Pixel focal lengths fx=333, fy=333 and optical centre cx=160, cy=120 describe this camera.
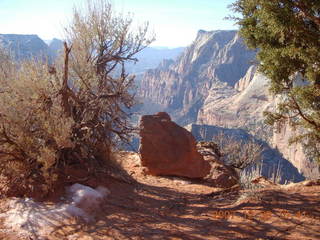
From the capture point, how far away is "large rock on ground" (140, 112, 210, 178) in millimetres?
10859

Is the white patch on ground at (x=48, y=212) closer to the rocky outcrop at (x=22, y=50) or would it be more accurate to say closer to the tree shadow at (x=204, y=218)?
the tree shadow at (x=204, y=218)

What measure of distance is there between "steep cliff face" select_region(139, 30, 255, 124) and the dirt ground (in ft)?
426

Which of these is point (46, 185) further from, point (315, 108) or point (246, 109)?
point (246, 109)

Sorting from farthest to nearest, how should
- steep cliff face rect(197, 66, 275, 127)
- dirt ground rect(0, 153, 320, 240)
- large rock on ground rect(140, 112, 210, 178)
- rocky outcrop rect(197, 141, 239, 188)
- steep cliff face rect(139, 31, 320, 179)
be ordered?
steep cliff face rect(139, 31, 320, 179) < steep cliff face rect(197, 66, 275, 127) < rocky outcrop rect(197, 141, 239, 188) < large rock on ground rect(140, 112, 210, 178) < dirt ground rect(0, 153, 320, 240)

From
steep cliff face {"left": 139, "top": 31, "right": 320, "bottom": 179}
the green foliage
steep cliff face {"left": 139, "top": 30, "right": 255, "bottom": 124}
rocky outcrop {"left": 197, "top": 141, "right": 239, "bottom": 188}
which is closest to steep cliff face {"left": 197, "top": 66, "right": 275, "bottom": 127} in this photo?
steep cliff face {"left": 139, "top": 31, "right": 320, "bottom": 179}

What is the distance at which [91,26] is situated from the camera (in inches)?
337

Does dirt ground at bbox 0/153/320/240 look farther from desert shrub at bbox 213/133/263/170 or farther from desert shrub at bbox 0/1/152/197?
desert shrub at bbox 213/133/263/170

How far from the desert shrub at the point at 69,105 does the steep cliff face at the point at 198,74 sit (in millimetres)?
128450

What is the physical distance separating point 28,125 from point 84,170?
152cm

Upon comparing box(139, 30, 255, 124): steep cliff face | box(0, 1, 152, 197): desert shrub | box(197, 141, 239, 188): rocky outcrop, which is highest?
box(139, 30, 255, 124): steep cliff face

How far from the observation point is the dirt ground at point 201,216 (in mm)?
4777

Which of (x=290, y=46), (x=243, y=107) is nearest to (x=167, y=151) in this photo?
(x=290, y=46)

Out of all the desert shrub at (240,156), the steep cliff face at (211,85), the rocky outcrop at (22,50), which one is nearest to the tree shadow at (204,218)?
the rocky outcrop at (22,50)

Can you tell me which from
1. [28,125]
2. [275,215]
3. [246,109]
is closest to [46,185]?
[28,125]
